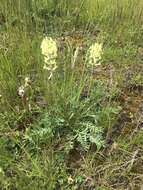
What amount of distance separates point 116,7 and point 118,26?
0.17 metres

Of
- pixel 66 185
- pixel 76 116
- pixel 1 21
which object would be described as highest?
pixel 1 21

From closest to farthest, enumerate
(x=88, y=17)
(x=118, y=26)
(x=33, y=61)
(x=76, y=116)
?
1. (x=76, y=116)
2. (x=33, y=61)
3. (x=118, y=26)
4. (x=88, y=17)

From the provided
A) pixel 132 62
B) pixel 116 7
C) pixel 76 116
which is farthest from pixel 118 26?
pixel 76 116

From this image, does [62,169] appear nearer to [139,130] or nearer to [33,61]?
[139,130]

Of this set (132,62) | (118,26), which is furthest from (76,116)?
(118,26)

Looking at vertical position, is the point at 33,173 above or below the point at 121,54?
below

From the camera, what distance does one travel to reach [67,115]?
223 cm

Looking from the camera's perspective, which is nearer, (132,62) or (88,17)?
(132,62)

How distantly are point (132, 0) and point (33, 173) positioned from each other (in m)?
1.93

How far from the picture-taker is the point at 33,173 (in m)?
1.96

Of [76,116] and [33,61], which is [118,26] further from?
[76,116]

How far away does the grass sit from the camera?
79.7 inches

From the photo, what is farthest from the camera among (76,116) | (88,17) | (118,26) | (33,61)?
(88,17)

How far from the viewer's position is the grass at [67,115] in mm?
2025
